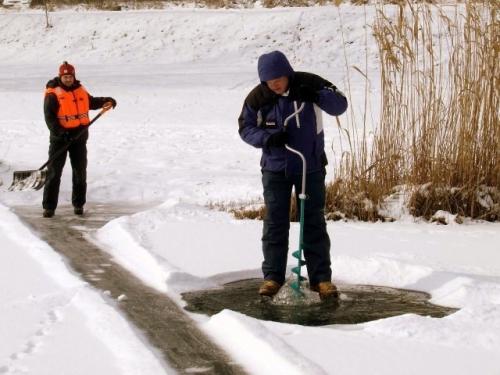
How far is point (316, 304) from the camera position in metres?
5.38

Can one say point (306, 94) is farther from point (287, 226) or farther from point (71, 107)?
point (71, 107)

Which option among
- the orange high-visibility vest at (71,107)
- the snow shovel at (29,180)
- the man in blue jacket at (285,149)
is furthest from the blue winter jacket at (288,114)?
the snow shovel at (29,180)

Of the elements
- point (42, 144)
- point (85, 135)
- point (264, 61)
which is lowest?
point (42, 144)

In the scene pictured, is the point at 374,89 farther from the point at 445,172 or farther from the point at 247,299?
the point at 247,299

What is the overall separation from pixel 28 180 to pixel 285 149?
5441 mm

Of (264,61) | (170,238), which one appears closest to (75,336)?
(264,61)

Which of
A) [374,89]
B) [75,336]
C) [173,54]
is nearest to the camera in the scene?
[75,336]

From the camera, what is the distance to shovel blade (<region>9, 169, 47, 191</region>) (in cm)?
991

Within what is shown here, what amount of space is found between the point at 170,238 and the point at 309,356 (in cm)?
315

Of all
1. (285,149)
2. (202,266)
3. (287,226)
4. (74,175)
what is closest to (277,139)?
(285,149)

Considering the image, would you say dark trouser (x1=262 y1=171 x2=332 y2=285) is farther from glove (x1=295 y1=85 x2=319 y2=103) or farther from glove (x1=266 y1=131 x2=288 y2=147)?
glove (x1=295 y1=85 x2=319 y2=103)

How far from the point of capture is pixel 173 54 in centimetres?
2745

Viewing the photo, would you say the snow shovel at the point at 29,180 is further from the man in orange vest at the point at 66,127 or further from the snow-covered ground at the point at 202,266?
the man in orange vest at the point at 66,127

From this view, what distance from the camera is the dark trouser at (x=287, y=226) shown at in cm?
549
